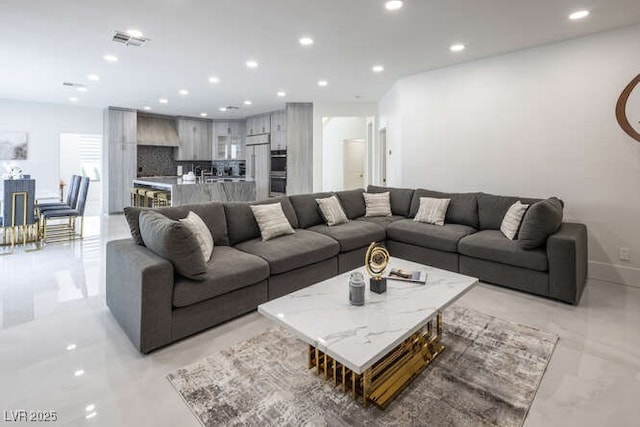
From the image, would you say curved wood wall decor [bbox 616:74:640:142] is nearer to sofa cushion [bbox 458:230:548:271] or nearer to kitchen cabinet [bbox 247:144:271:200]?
sofa cushion [bbox 458:230:548:271]

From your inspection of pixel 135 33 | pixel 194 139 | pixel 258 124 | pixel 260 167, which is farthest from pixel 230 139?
pixel 135 33

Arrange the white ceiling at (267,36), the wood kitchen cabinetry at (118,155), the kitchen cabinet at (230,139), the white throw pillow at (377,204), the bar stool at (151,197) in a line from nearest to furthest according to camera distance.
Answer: the white ceiling at (267,36)
the white throw pillow at (377,204)
the bar stool at (151,197)
the wood kitchen cabinetry at (118,155)
the kitchen cabinet at (230,139)

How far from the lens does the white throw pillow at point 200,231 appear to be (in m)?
2.71

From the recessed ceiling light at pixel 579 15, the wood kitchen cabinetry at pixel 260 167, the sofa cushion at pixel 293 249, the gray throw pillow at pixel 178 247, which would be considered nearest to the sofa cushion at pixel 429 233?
the sofa cushion at pixel 293 249

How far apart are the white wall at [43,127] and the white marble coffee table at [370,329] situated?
8.12m

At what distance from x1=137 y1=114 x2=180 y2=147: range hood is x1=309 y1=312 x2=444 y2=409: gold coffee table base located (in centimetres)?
872

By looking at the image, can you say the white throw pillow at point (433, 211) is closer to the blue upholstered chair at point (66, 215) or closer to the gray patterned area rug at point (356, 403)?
the gray patterned area rug at point (356, 403)

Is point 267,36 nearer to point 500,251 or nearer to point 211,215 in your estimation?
point 211,215

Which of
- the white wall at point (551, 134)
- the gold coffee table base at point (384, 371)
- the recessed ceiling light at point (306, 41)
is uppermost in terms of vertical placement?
the recessed ceiling light at point (306, 41)

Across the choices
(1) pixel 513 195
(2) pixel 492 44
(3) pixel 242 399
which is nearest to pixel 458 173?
(1) pixel 513 195

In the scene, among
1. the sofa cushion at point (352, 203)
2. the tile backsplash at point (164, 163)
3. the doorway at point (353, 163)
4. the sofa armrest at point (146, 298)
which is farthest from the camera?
the doorway at point (353, 163)

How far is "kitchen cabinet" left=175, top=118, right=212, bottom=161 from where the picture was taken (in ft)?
31.6

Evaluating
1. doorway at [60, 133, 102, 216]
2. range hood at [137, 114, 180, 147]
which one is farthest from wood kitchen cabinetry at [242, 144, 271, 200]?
doorway at [60, 133, 102, 216]

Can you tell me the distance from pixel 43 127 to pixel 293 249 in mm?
7983
